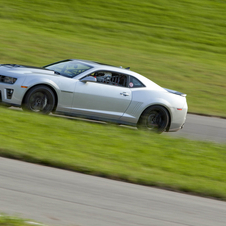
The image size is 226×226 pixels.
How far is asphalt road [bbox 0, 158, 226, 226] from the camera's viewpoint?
12.9 ft

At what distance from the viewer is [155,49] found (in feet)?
67.0

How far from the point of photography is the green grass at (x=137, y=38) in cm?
1576

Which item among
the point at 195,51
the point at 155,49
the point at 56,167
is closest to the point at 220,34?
the point at 195,51

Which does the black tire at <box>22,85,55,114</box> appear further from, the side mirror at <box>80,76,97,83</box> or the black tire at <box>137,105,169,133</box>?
the black tire at <box>137,105,169,133</box>

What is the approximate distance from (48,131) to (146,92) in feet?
9.09

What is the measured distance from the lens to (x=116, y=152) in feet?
21.4

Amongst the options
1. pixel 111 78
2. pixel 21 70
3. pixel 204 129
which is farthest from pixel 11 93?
pixel 204 129

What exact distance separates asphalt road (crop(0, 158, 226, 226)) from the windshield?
3.45 m

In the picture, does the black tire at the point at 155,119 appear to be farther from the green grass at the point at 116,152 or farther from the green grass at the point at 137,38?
the green grass at the point at 137,38

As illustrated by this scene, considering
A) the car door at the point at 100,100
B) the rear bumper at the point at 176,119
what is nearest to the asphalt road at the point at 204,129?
the rear bumper at the point at 176,119

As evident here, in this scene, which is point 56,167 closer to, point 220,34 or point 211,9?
point 220,34

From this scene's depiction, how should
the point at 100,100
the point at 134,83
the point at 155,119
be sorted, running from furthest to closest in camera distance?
the point at 155,119, the point at 134,83, the point at 100,100

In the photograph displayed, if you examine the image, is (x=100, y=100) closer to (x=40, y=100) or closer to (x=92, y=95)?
(x=92, y=95)

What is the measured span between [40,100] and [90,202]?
13.3 feet
